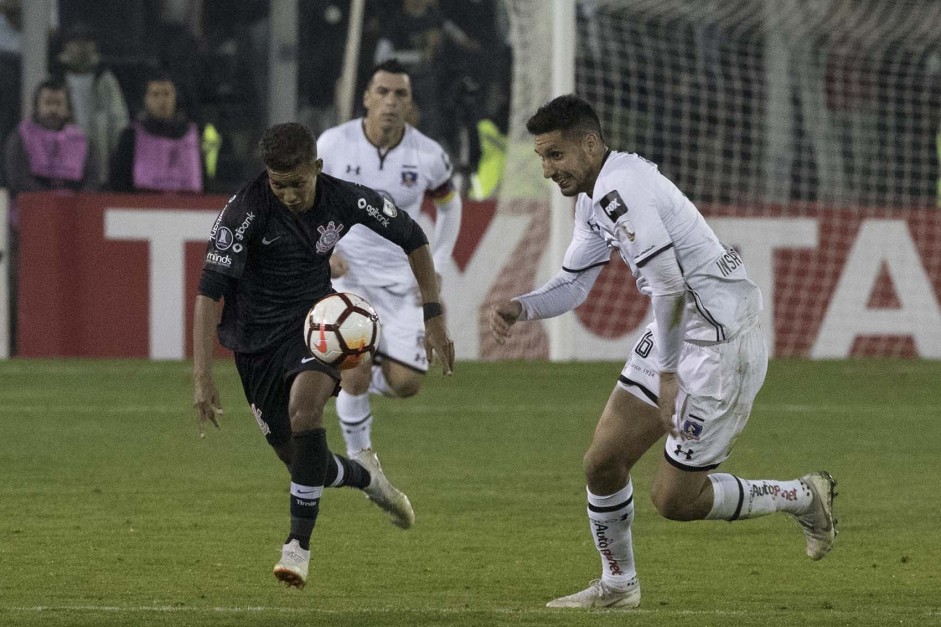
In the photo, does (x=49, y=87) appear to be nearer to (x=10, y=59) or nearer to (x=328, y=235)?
(x=10, y=59)

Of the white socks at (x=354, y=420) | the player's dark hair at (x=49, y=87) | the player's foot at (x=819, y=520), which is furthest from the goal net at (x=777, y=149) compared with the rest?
the player's foot at (x=819, y=520)

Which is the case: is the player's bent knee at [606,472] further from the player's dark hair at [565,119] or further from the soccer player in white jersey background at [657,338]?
the player's dark hair at [565,119]

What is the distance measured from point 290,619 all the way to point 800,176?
435 inches

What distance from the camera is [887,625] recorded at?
18.5 feet

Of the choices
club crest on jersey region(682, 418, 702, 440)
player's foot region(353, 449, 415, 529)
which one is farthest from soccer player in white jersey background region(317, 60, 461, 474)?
club crest on jersey region(682, 418, 702, 440)

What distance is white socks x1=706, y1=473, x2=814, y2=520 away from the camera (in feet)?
20.2

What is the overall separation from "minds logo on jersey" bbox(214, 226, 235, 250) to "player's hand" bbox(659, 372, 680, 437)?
1653 mm

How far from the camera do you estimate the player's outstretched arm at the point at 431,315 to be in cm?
653

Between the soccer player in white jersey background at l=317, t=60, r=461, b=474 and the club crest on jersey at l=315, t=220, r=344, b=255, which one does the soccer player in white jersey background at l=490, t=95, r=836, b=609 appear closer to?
the club crest on jersey at l=315, t=220, r=344, b=255

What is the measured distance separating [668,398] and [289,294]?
5.73ft

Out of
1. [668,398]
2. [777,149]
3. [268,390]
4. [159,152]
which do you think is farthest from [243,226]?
[777,149]

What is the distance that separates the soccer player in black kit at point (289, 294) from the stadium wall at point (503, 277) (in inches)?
316

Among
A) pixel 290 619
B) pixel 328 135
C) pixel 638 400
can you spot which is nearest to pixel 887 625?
pixel 638 400

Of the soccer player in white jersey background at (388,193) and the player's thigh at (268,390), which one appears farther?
the soccer player in white jersey background at (388,193)
